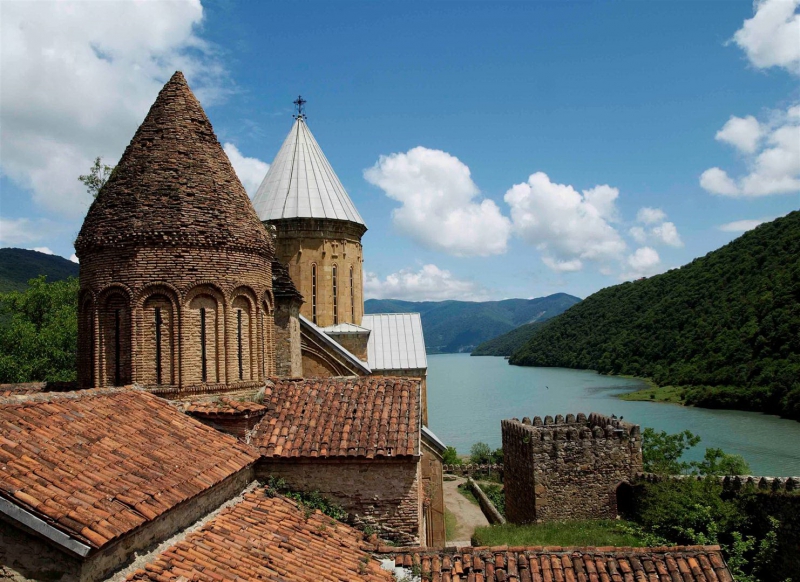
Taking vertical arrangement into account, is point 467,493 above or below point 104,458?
below

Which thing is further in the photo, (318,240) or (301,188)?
(301,188)

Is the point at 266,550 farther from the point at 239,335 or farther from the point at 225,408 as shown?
the point at 239,335

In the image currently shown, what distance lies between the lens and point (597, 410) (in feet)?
133

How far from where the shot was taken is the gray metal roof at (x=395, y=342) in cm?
1745

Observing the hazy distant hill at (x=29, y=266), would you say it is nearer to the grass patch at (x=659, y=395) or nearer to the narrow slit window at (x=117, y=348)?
the narrow slit window at (x=117, y=348)

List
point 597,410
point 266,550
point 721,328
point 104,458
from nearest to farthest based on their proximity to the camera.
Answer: point 104,458
point 266,550
point 597,410
point 721,328

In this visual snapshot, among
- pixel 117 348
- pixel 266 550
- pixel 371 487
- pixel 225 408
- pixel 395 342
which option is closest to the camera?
pixel 266 550

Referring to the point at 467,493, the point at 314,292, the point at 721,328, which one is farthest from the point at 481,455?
the point at 721,328

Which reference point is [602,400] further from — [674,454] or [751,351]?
[674,454]

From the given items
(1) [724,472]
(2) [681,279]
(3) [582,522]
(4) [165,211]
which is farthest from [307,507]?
(2) [681,279]

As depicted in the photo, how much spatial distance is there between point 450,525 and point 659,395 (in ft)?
108

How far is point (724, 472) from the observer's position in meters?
15.1

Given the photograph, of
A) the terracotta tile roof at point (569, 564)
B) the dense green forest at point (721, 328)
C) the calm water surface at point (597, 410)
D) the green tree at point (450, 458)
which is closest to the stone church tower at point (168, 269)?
the terracotta tile roof at point (569, 564)

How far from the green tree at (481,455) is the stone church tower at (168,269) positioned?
2215cm
